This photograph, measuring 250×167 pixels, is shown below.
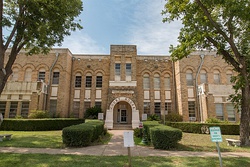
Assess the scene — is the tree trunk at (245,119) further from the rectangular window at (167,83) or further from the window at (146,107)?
the rectangular window at (167,83)

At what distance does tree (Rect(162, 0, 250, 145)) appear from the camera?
9.46 meters

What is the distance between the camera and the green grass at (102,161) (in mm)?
5857

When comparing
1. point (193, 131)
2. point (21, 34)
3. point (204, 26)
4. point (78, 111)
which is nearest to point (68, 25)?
point (21, 34)

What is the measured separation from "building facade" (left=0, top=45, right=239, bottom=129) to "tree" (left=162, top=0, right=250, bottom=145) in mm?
9727

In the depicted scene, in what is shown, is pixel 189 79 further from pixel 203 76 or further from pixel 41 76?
pixel 41 76

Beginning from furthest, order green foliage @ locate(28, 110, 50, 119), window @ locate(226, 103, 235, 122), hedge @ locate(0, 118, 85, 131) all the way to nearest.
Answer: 1. window @ locate(226, 103, 235, 122)
2. green foliage @ locate(28, 110, 50, 119)
3. hedge @ locate(0, 118, 85, 131)

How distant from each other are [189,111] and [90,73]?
14327 mm

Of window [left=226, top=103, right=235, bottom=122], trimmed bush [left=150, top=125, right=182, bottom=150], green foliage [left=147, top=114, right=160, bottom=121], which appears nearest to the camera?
trimmed bush [left=150, top=125, right=182, bottom=150]

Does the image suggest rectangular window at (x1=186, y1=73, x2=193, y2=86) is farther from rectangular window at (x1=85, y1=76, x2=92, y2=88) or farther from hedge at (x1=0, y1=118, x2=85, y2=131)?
hedge at (x1=0, y1=118, x2=85, y2=131)

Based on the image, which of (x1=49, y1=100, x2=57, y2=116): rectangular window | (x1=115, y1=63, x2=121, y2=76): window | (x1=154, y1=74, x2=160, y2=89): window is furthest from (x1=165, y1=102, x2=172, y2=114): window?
(x1=49, y1=100, x2=57, y2=116): rectangular window

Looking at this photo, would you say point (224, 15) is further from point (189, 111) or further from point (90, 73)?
point (90, 73)

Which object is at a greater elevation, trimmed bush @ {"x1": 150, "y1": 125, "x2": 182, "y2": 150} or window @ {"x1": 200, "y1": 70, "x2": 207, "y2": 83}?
window @ {"x1": 200, "y1": 70, "x2": 207, "y2": 83}

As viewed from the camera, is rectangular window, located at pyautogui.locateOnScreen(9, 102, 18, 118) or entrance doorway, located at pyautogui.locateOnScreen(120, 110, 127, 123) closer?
rectangular window, located at pyautogui.locateOnScreen(9, 102, 18, 118)

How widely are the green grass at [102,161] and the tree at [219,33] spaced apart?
15.0ft
